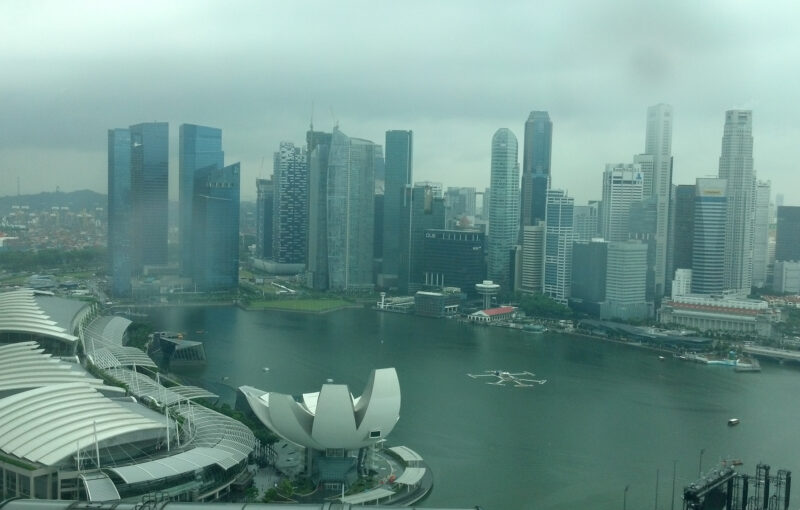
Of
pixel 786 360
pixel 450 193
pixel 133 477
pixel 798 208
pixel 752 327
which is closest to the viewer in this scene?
pixel 133 477

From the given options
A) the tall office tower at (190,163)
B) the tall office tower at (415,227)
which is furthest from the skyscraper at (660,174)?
the tall office tower at (190,163)

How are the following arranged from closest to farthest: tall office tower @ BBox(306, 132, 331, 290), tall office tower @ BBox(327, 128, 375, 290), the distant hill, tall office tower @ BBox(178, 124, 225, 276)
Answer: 1. the distant hill
2. tall office tower @ BBox(178, 124, 225, 276)
3. tall office tower @ BBox(327, 128, 375, 290)
4. tall office tower @ BBox(306, 132, 331, 290)

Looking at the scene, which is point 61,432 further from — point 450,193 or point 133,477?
point 450,193

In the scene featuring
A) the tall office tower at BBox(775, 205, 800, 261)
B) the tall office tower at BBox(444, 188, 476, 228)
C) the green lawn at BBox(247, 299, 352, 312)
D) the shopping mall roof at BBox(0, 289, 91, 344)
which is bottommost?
the green lawn at BBox(247, 299, 352, 312)

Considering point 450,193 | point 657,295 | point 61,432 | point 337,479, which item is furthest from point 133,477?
point 450,193

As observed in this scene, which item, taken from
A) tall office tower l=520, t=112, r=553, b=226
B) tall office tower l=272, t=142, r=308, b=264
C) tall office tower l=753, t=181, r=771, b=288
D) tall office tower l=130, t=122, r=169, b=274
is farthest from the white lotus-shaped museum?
tall office tower l=753, t=181, r=771, b=288

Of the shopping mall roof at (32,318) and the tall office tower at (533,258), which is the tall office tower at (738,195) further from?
the shopping mall roof at (32,318)

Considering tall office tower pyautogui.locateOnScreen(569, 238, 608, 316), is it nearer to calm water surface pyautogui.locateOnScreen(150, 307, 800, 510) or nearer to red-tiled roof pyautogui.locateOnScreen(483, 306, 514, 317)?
red-tiled roof pyautogui.locateOnScreen(483, 306, 514, 317)
